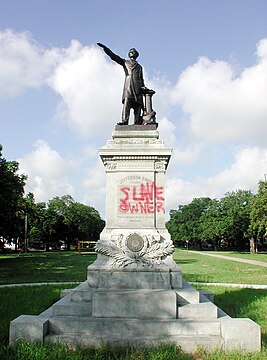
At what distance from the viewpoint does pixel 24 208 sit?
128 feet

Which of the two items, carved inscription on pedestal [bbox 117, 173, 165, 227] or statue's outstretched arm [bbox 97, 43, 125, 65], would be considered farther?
statue's outstretched arm [bbox 97, 43, 125, 65]

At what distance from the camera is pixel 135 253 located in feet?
25.1

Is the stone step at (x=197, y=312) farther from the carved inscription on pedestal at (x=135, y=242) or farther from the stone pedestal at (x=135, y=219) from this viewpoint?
the carved inscription on pedestal at (x=135, y=242)

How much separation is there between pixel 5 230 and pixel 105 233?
82.9 feet

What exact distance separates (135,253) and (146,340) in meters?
1.82

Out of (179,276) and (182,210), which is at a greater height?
(182,210)

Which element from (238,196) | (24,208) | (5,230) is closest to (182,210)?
(238,196)

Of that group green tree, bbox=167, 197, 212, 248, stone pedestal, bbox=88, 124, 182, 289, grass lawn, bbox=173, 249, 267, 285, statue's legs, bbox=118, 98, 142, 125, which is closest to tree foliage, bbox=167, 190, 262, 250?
green tree, bbox=167, 197, 212, 248

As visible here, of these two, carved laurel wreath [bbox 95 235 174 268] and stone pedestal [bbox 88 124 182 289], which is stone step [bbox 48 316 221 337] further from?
carved laurel wreath [bbox 95 235 174 268]

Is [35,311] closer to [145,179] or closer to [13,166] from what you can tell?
[145,179]

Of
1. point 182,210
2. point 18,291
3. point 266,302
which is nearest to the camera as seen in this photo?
point 266,302

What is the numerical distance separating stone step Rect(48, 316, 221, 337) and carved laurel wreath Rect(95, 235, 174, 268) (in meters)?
1.28

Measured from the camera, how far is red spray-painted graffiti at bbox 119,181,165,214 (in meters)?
8.08

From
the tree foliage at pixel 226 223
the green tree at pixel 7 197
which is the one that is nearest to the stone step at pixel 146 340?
the green tree at pixel 7 197
